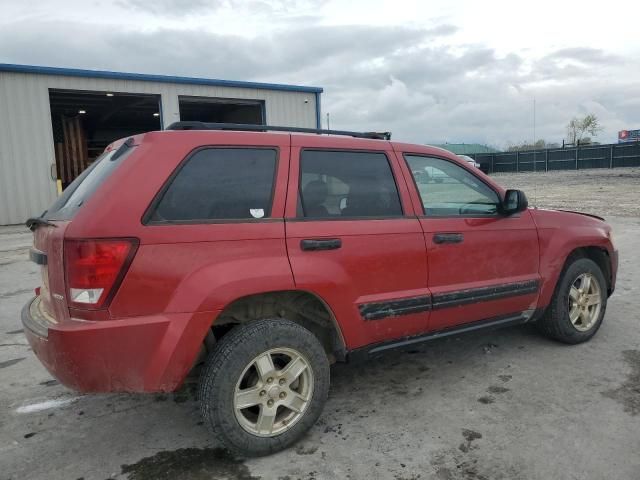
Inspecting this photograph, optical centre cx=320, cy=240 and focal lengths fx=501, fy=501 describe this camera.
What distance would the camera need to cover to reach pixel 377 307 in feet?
10.0

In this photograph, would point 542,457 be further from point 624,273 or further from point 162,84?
point 162,84

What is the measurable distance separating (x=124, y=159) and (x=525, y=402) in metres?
2.84

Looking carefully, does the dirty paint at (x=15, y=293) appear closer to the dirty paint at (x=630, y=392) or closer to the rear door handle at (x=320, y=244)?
the rear door handle at (x=320, y=244)

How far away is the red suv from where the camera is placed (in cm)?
240

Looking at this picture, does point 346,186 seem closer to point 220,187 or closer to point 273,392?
point 220,187

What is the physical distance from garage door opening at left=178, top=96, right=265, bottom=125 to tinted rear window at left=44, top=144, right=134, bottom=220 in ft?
52.6

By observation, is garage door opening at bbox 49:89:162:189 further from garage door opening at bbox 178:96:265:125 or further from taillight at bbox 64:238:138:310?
taillight at bbox 64:238:138:310

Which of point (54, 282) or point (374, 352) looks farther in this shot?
point (374, 352)

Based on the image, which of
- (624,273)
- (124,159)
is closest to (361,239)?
(124,159)

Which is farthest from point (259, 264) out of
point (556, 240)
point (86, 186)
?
point (556, 240)

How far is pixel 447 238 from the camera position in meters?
3.36

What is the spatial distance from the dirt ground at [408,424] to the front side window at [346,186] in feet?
4.19

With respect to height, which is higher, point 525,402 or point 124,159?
point 124,159

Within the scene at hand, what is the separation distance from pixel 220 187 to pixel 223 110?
73.1ft
